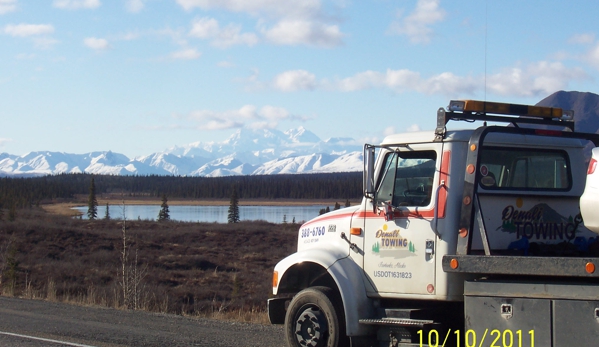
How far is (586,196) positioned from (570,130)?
6.77ft

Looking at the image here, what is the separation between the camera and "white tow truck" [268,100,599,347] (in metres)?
6.03

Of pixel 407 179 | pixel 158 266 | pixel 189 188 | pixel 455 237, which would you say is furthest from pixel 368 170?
pixel 189 188

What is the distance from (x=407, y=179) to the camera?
7.12m

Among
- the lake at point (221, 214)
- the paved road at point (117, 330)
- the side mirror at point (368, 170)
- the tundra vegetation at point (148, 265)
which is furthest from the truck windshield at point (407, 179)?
the lake at point (221, 214)

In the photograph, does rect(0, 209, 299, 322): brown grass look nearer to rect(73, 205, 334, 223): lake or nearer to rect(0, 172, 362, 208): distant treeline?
rect(73, 205, 334, 223): lake

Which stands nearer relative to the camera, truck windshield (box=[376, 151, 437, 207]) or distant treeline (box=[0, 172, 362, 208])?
truck windshield (box=[376, 151, 437, 207])

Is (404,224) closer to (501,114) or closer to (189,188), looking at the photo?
(501,114)

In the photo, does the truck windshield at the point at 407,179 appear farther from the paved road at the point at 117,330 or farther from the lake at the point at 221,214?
the lake at the point at 221,214

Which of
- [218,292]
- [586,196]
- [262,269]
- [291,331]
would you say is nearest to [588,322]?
[586,196]

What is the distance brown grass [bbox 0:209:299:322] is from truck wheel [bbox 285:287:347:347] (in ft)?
19.2

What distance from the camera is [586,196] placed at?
5695 millimetres
